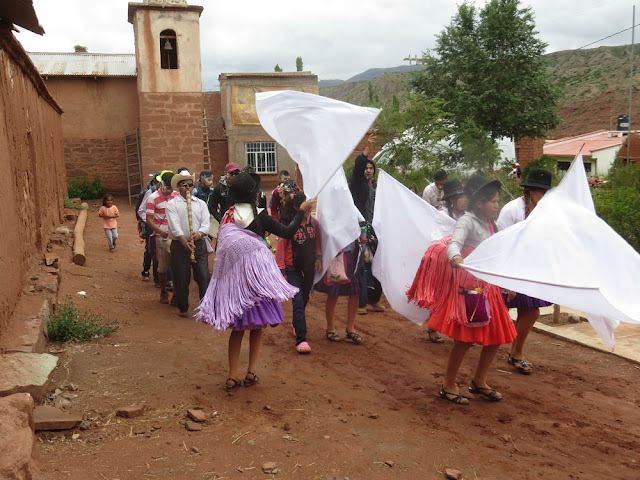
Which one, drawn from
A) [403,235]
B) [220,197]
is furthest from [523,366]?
[220,197]

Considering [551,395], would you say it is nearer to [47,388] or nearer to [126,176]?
[47,388]

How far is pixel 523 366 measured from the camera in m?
5.52

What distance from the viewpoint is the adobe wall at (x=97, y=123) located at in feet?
74.1

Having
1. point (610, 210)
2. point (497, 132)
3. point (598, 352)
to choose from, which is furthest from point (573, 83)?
point (598, 352)

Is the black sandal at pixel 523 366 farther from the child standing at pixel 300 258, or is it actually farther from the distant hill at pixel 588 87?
the distant hill at pixel 588 87

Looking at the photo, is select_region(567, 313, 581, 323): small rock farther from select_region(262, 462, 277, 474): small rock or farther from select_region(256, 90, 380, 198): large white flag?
select_region(262, 462, 277, 474): small rock

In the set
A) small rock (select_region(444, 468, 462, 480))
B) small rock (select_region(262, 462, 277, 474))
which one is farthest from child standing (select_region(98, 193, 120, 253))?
small rock (select_region(444, 468, 462, 480))

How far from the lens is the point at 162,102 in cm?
2103

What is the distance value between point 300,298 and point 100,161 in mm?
19538

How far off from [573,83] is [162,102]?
61.9m

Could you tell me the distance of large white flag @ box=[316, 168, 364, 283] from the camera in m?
6.08

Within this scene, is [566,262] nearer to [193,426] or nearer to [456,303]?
[456,303]

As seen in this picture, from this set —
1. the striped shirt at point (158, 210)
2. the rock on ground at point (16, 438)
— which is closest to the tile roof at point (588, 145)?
the striped shirt at point (158, 210)

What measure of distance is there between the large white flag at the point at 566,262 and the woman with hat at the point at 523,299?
1.03 meters
